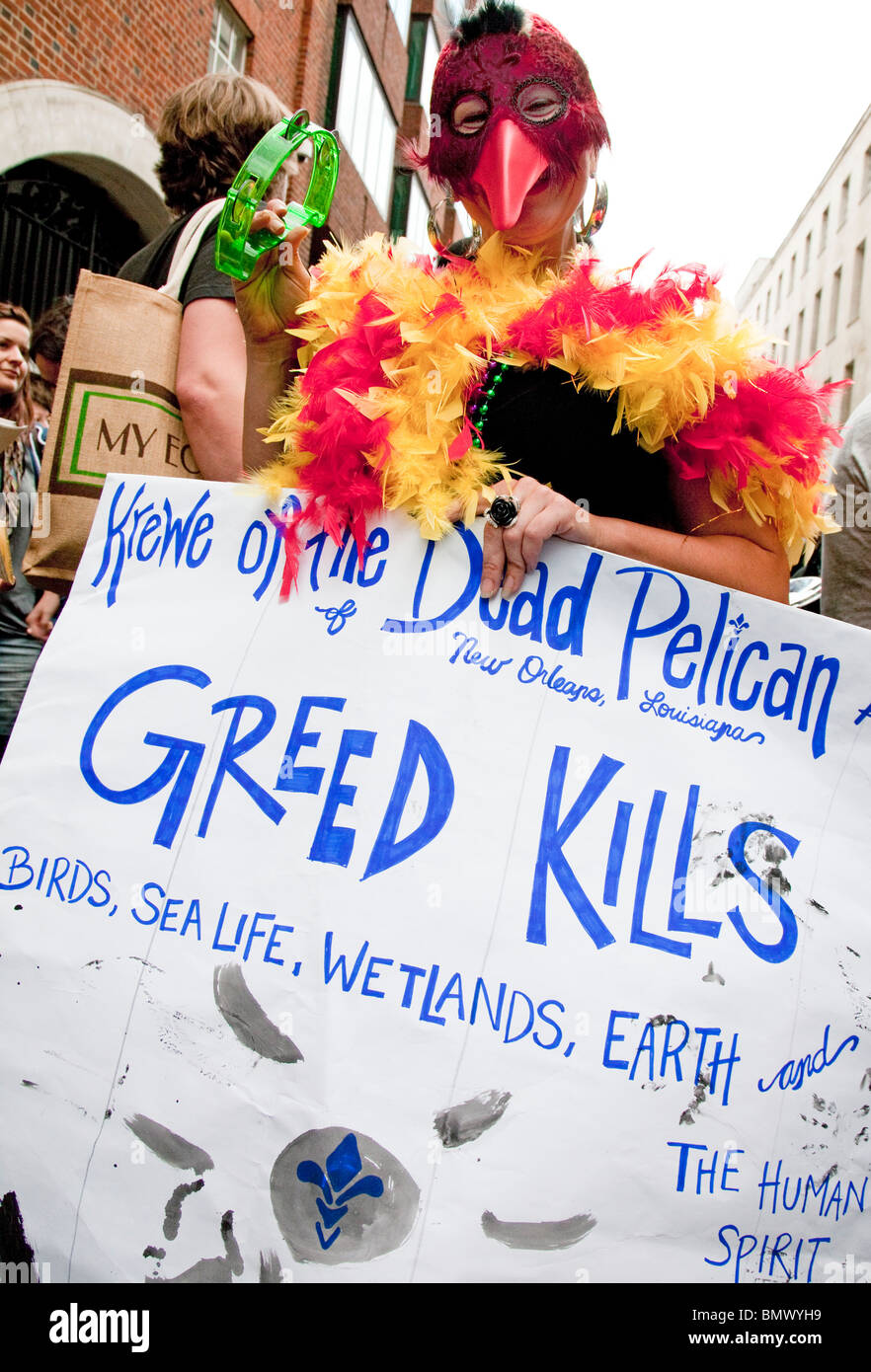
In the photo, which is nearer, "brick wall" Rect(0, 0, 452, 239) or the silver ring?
the silver ring

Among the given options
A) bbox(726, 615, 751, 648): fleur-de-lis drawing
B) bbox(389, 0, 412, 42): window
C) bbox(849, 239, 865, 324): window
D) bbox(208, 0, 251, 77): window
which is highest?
bbox(849, 239, 865, 324): window

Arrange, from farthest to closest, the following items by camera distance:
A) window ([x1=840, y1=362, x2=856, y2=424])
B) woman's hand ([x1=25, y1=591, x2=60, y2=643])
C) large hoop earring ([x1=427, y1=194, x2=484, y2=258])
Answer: window ([x1=840, y1=362, x2=856, y2=424]) < woman's hand ([x1=25, y1=591, x2=60, y2=643]) < large hoop earring ([x1=427, y1=194, x2=484, y2=258])

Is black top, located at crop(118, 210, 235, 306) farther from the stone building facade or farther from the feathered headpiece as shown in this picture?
the stone building facade

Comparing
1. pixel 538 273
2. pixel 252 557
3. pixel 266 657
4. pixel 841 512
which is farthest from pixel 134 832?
pixel 841 512

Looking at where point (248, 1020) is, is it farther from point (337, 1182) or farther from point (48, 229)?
point (48, 229)

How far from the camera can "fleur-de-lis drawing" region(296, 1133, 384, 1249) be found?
111 centimetres

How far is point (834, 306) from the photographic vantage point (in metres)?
27.3

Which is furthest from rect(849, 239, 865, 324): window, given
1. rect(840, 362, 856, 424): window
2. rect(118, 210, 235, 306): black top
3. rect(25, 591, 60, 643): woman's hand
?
rect(118, 210, 235, 306): black top

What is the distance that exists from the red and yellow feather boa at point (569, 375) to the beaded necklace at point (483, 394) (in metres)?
0.02

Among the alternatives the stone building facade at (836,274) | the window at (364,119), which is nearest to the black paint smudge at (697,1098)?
the window at (364,119)

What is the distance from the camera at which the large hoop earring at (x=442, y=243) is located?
1558mm

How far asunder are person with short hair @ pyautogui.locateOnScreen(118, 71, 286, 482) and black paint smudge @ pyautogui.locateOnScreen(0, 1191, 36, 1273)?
3.50 feet

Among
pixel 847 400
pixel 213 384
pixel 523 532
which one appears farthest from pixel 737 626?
pixel 847 400

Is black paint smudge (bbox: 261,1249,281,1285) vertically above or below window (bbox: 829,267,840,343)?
below
